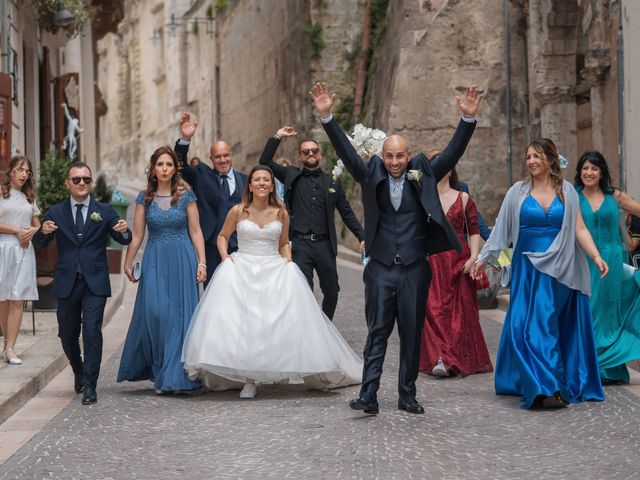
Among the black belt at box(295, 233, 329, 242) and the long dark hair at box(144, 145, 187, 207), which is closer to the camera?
the long dark hair at box(144, 145, 187, 207)

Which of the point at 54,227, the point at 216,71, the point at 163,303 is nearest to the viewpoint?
the point at 54,227

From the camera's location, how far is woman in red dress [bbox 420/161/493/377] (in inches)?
368

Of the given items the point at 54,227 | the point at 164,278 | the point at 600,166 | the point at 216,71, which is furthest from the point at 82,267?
the point at 216,71

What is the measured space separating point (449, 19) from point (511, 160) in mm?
2724

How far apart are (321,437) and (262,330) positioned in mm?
1603

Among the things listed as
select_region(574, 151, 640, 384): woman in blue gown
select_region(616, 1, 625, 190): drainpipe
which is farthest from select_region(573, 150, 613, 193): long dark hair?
select_region(616, 1, 625, 190): drainpipe

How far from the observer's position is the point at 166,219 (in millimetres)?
8680

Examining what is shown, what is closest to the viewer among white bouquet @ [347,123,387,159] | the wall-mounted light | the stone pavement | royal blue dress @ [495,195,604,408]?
the stone pavement

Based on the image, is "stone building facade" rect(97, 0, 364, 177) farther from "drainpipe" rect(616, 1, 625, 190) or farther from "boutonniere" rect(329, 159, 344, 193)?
"boutonniere" rect(329, 159, 344, 193)

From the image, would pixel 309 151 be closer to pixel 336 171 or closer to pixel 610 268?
pixel 336 171

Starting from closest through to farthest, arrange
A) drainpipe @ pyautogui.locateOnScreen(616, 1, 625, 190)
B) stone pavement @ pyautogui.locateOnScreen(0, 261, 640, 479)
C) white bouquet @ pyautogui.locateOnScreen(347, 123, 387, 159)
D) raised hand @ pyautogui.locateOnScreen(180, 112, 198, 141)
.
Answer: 1. stone pavement @ pyautogui.locateOnScreen(0, 261, 640, 479)
2. white bouquet @ pyautogui.locateOnScreen(347, 123, 387, 159)
3. raised hand @ pyautogui.locateOnScreen(180, 112, 198, 141)
4. drainpipe @ pyautogui.locateOnScreen(616, 1, 625, 190)

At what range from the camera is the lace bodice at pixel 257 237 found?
8.59 meters

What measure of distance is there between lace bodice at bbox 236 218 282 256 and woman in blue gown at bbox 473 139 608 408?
147 centimetres

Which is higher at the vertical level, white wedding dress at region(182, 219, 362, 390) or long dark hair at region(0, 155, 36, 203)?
long dark hair at region(0, 155, 36, 203)
